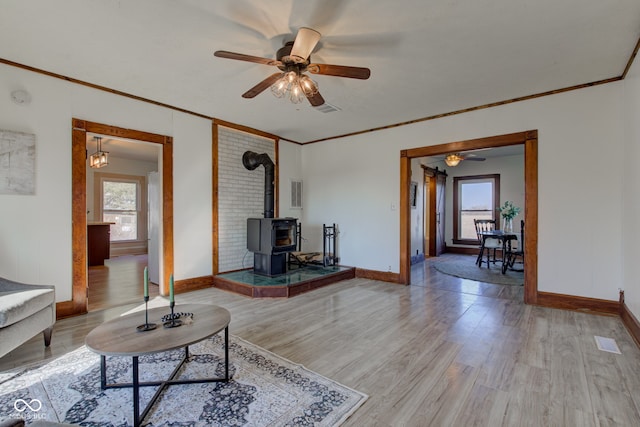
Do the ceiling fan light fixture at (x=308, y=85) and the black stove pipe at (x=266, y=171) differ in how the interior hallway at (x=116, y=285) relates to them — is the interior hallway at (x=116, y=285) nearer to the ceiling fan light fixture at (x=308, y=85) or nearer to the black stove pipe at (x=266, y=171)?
the black stove pipe at (x=266, y=171)

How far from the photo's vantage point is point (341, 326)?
126 inches

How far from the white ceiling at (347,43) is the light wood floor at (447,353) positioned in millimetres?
2745

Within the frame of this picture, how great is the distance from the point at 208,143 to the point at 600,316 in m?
5.75

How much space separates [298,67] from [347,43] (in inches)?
20.1

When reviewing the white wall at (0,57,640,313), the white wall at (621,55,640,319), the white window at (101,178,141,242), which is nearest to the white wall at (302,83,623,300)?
the white wall at (0,57,640,313)

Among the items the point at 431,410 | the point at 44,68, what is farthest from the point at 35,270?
the point at 431,410

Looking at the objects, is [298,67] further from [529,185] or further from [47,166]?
[529,185]

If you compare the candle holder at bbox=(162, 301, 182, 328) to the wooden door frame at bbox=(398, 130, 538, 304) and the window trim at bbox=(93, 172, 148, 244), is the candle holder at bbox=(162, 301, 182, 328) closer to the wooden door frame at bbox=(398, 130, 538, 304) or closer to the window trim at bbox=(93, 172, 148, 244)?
the wooden door frame at bbox=(398, 130, 538, 304)

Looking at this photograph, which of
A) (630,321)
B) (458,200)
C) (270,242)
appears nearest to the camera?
(630,321)

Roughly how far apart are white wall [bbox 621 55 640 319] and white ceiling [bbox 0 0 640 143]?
36cm

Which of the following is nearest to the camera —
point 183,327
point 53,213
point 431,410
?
point 431,410

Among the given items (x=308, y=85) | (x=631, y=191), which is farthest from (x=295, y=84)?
(x=631, y=191)

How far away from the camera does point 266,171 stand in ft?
17.7

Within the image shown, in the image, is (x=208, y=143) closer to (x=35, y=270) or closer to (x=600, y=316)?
(x=35, y=270)
